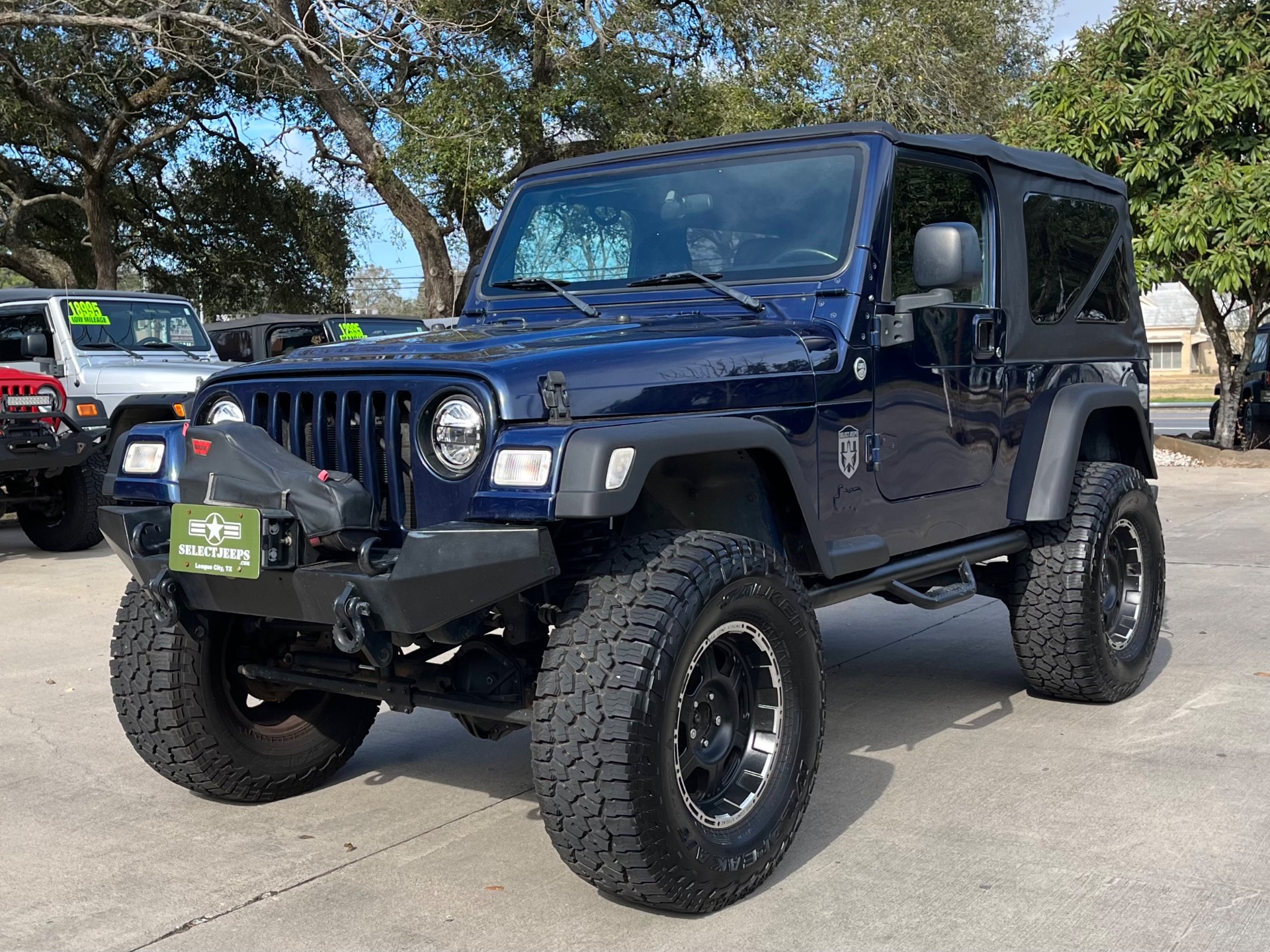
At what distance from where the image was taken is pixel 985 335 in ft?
15.8

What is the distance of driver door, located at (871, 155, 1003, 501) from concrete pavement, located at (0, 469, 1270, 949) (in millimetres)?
987

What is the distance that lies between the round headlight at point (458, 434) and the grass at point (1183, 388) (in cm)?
3165

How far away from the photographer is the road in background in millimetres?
22188

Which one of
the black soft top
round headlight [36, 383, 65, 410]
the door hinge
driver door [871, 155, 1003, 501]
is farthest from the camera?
round headlight [36, 383, 65, 410]

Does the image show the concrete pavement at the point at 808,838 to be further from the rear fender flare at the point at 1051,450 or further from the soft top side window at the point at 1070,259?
the soft top side window at the point at 1070,259

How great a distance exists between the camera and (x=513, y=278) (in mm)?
Result: 4836

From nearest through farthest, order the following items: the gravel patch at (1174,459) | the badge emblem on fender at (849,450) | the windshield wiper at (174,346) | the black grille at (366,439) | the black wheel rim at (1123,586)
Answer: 1. the black grille at (366,439)
2. the badge emblem on fender at (849,450)
3. the black wheel rim at (1123,586)
4. the windshield wiper at (174,346)
5. the gravel patch at (1174,459)

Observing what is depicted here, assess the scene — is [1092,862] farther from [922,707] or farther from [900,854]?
[922,707]

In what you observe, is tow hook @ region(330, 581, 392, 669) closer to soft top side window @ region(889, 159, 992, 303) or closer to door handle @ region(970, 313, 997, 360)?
soft top side window @ region(889, 159, 992, 303)

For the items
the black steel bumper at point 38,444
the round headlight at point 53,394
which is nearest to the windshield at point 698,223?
the black steel bumper at point 38,444

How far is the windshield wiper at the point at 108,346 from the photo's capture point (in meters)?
10.7

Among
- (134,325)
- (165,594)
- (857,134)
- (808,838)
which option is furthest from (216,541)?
(134,325)

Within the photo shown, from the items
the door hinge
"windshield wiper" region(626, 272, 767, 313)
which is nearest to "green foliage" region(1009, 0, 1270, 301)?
the door hinge

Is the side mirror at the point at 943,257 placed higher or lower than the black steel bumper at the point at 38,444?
higher
